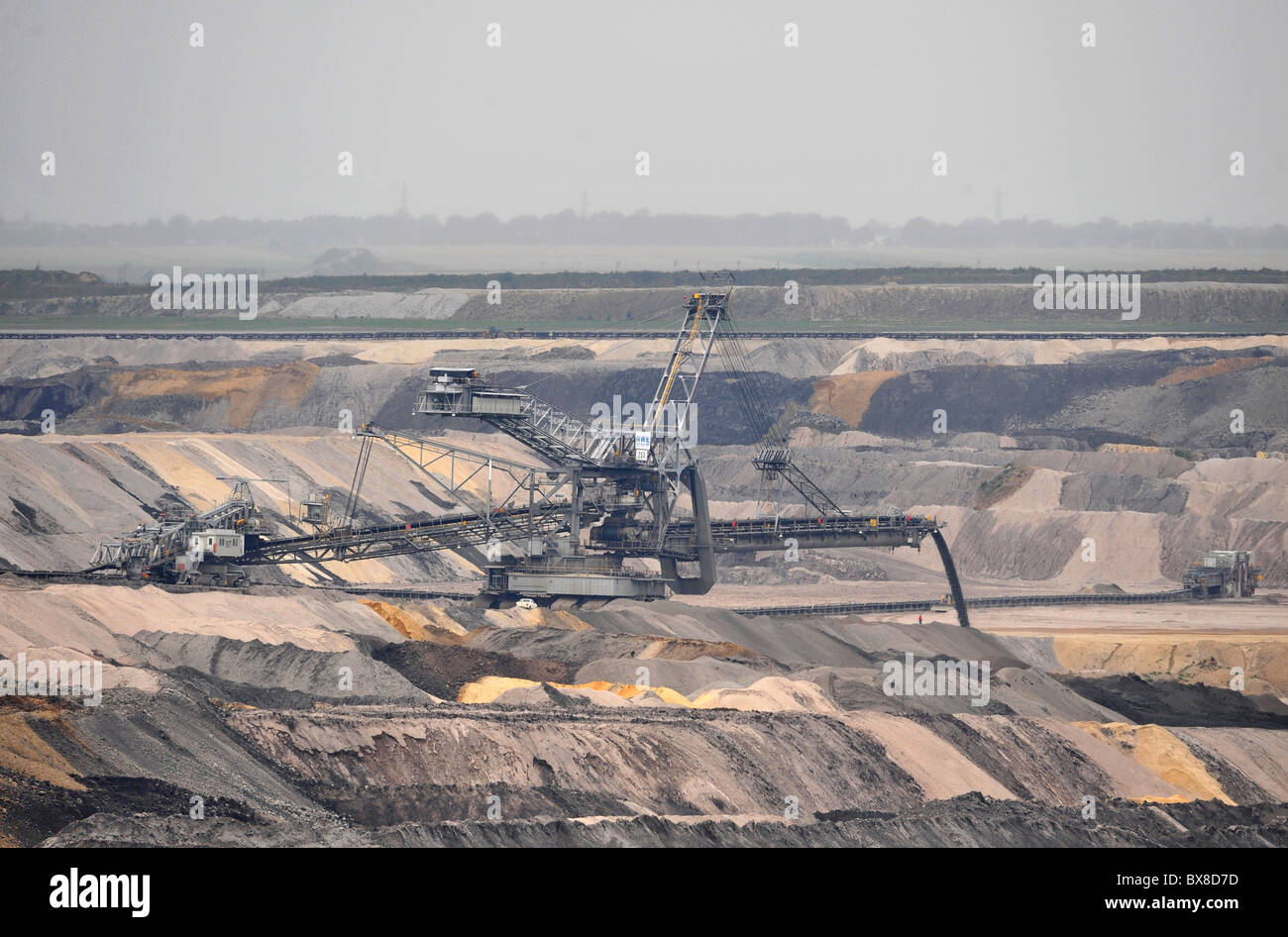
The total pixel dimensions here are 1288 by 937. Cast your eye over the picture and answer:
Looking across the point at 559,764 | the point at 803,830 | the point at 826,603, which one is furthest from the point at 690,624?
the point at 803,830

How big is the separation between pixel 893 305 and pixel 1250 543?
7397cm

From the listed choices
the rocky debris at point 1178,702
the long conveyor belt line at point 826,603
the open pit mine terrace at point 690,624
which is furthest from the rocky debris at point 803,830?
the long conveyor belt line at point 826,603

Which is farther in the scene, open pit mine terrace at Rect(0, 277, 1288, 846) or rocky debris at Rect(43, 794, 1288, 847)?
open pit mine terrace at Rect(0, 277, 1288, 846)

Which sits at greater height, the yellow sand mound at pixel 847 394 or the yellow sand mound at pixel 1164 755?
the yellow sand mound at pixel 847 394

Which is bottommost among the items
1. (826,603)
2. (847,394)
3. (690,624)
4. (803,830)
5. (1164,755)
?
(826,603)

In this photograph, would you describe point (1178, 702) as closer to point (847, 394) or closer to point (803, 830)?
point (803, 830)

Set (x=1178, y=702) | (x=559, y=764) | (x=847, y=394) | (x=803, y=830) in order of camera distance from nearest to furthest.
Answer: (x=803, y=830) → (x=559, y=764) → (x=1178, y=702) → (x=847, y=394)

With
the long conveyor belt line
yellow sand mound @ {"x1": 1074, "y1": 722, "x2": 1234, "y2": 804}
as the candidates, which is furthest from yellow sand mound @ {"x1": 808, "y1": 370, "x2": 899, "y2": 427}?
yellow sand mound @ {"x1": 1074, "y1": 722, "x2": 1234, "y2": 804}

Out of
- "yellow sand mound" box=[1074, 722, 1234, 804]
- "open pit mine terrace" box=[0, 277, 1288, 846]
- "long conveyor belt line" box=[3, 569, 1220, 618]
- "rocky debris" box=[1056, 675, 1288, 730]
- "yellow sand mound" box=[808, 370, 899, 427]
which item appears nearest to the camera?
"open pit mine terrace" box=[0, 277, 1288, 846]

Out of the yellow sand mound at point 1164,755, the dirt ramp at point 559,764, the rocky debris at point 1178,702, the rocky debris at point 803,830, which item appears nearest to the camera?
the rocky debris at point 803,830

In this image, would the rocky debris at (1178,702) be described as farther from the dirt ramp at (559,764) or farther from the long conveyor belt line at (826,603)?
the dirt ramp at (559,764)

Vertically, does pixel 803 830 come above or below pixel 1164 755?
above

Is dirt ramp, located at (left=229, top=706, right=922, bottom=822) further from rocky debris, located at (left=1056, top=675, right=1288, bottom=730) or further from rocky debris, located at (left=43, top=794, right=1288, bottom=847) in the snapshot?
rocky debris, located at (left=1056, top=675, right=1288, bottom=730)

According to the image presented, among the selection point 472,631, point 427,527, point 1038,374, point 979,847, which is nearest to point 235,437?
point 427,527
